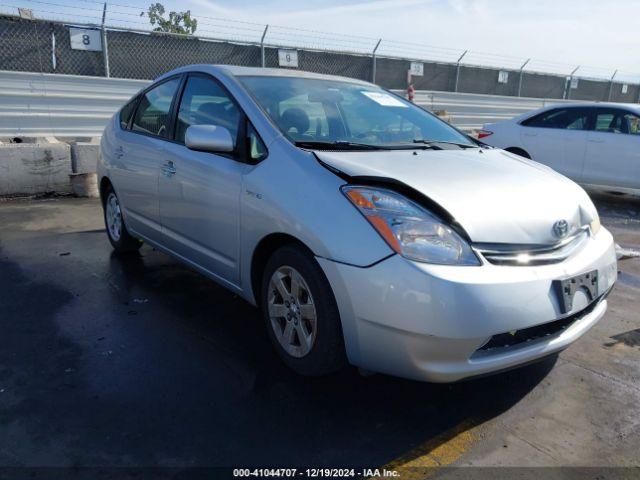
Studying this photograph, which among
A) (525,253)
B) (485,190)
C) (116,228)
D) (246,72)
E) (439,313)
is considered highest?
(246,72)

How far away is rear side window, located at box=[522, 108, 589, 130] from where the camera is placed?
8.23 m

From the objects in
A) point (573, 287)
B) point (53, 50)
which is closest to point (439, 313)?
point (573, 287)

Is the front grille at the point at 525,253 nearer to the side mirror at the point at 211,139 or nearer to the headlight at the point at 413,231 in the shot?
the headlight at the point at 413,231

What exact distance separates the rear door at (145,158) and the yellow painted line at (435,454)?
2580 mm

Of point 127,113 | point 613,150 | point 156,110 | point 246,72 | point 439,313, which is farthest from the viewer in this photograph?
point 613,150

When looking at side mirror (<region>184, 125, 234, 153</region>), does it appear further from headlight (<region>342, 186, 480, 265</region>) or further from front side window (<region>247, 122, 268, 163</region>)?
headlight (<region>342, 186, 480, 265</region>)

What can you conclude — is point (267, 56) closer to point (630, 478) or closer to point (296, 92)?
point (296, 92)

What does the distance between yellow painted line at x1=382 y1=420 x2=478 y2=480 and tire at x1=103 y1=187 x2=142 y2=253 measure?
3.44 meters

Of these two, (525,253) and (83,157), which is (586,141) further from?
(83,157)

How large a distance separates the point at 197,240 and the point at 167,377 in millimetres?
986

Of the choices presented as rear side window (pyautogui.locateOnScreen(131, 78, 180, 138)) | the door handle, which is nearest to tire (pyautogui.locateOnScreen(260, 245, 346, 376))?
the door handle

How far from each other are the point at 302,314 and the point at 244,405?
54 centimetres

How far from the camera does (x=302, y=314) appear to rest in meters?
2.74

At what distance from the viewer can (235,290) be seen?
3.32 meters
